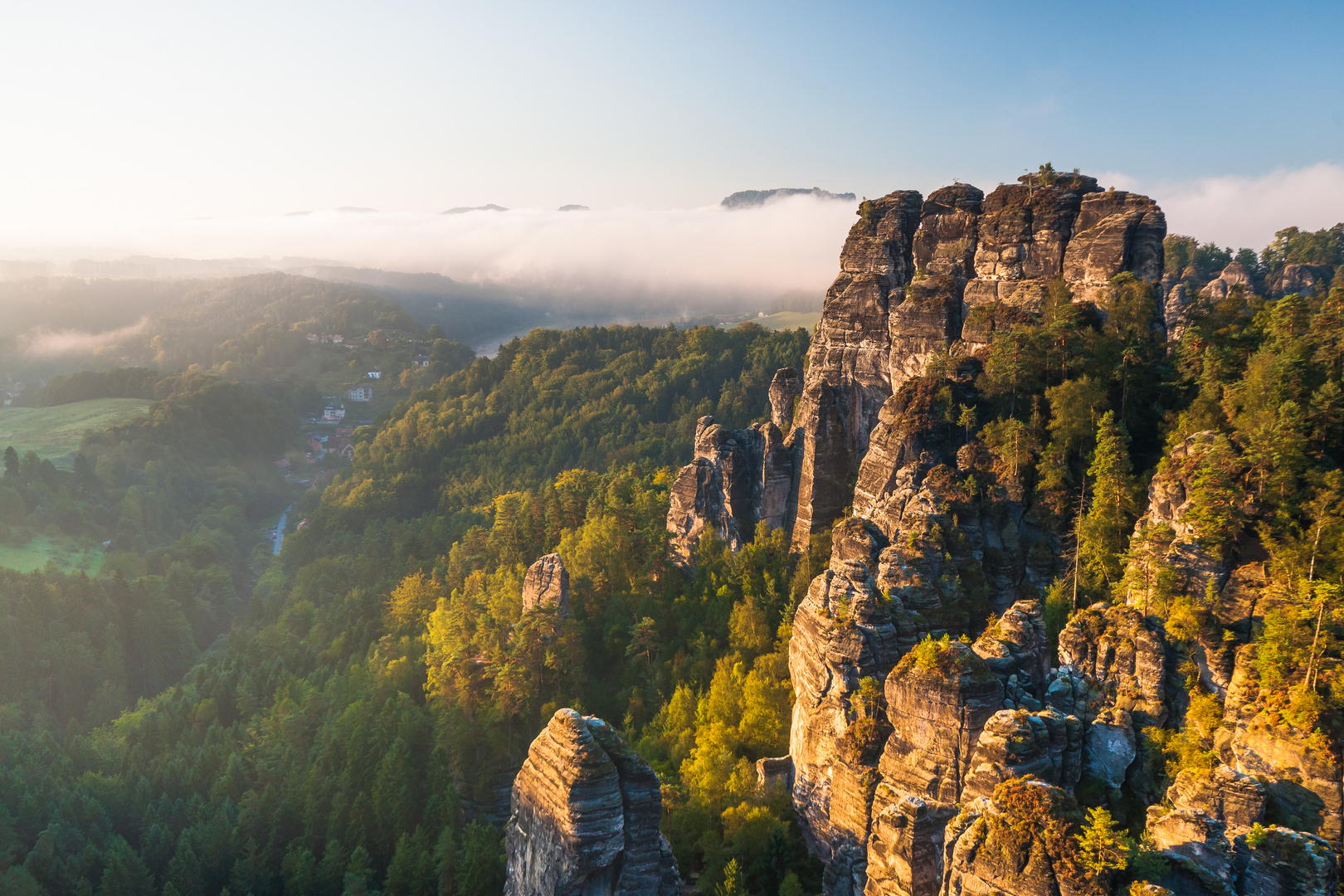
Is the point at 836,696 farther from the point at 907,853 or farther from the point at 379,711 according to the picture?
the point at 379,711

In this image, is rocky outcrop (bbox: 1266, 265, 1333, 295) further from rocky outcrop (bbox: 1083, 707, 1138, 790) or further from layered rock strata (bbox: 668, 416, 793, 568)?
rocky outcrop (bbox: 1083, 707, 1138, 790)

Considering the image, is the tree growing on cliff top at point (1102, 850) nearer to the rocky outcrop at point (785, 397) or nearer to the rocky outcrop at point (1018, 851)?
the rocky outcrop at point (1018, 851)

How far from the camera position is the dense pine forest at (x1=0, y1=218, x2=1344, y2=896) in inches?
1070

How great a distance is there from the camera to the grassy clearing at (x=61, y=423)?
129 metres

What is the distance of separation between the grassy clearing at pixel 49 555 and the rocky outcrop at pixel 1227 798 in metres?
105

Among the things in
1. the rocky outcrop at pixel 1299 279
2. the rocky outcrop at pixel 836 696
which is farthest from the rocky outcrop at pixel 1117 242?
the rocky outcrop at pixel 1299 279

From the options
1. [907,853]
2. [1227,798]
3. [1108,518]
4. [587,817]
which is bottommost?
[907,853]

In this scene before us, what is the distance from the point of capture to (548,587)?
168 ft

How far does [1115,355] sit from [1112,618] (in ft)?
57.0

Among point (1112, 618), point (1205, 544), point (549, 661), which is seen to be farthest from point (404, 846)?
point (1205, 544)

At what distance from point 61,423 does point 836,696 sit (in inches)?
6518

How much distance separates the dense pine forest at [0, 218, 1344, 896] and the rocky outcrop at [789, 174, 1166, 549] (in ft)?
9.44

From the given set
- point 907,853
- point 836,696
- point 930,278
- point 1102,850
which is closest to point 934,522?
point 836,696

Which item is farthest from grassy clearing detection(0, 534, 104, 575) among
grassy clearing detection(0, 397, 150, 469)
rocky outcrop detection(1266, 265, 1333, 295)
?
rocky outcrop detection(1266, 265, 1333, 295)
